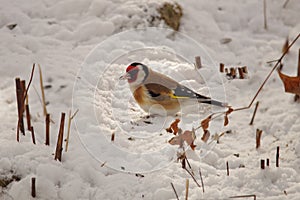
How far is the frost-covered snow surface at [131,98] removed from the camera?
71.3 inches

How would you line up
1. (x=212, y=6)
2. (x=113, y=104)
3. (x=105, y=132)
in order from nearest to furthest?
(x=105, y=132) < (x=113, y=104) < (x=212, y=6)

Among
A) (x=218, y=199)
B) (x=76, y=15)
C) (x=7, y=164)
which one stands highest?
(x=76, y=15)

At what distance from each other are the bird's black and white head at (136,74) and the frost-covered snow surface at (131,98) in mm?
150

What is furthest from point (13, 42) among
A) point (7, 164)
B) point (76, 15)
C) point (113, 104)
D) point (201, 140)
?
point (201, 140)

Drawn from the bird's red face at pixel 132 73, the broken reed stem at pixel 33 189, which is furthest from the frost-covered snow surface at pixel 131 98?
the bird's red face at pixel 132 73

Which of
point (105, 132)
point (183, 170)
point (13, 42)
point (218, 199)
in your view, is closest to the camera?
point (218, 199)

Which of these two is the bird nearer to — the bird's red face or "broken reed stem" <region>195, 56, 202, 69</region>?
the bird's red face

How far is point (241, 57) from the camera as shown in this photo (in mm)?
2852

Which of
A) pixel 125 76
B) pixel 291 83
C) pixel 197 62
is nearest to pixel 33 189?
pixel 125 76

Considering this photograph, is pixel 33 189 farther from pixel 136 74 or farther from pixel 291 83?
pixel 291 83

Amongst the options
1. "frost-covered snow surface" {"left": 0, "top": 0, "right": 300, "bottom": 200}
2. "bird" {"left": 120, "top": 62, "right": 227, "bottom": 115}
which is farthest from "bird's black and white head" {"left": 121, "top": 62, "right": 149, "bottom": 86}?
"frost-covered snow surface" {"left": 0, "top": 0, "right": 300, "bottom": 200}

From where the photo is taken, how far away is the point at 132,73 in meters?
2.10

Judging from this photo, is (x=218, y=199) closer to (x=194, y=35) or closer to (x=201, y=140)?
(x=201, y=140)

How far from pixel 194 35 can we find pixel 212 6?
0.35 meters
